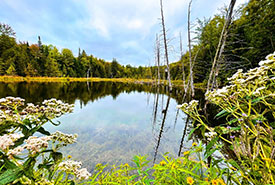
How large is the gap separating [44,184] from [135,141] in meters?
2.72

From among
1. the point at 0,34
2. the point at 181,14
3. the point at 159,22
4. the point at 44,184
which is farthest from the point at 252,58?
the point at 0,34

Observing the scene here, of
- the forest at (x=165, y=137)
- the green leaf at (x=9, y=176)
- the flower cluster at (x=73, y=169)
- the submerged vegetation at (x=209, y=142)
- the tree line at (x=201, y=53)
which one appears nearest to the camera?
the green leaf at (x=9, y=176)

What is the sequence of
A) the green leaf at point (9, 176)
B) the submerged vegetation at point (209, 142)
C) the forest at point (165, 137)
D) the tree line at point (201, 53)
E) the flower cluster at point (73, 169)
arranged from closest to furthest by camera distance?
the green leaf at point (9, 176) < the submerged vegetation at point (209, 142) < the forest at point (165, 137) < the flower cluster at point (73, 169) < the tree line at point (201, 53)

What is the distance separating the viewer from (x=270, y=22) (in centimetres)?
837

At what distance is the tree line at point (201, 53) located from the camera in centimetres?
832

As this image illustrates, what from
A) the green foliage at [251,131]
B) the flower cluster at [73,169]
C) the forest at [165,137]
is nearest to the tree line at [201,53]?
the forest at [165,137]

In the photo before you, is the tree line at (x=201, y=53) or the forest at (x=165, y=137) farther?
the tree line at (x=201, y=53)

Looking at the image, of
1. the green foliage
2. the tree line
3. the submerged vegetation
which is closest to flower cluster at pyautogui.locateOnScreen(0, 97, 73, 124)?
the submerged vegetation

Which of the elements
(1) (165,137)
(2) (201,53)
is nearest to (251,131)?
(1) (165,137)

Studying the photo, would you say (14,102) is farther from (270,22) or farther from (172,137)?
(270,22)

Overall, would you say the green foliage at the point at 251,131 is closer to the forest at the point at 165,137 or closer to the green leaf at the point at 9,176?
the forest at the point at 165,137

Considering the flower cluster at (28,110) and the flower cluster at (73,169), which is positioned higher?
the flower cluster at (28,110)

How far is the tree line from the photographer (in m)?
8.32

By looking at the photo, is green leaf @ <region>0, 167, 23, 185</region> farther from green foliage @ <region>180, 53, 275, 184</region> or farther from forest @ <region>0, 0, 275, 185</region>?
green foliage @ <region>180, 53, 275, 184</region>
